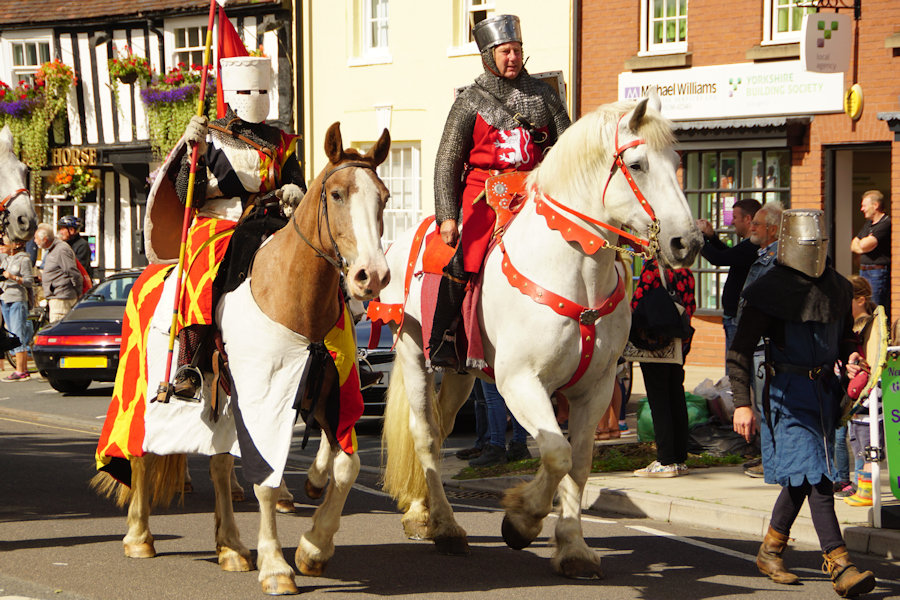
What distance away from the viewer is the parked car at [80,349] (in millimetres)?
16219

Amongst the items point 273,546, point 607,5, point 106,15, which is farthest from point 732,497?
point 106,15

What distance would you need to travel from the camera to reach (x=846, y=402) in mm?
6672

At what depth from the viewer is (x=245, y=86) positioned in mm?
7281

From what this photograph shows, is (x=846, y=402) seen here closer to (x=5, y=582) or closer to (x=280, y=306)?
(x=280, y=306)

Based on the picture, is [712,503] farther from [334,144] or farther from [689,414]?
[334,144]

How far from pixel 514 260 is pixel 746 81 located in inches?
486

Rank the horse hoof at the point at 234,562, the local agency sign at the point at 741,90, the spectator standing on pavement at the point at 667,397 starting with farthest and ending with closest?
the local agency sign at the point at 741,90 → the spectator standing on pavement at the point at 667,397 → the horse hoof at the point at 234,562

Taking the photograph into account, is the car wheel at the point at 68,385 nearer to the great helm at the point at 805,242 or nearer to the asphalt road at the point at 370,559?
the asphalt road at the point at 370,559

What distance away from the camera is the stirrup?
22.1 ft

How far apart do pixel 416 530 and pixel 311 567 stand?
1.34m

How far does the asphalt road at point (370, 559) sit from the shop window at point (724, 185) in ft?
33.4

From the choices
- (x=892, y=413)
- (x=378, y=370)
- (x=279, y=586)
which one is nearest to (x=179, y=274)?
(x=279, y=586)

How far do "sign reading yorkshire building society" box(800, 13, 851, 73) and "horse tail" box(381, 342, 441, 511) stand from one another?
10194 millimetres

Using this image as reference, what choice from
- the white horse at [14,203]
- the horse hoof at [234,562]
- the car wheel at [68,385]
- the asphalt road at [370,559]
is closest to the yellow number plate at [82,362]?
the car wheel at [68,385]
